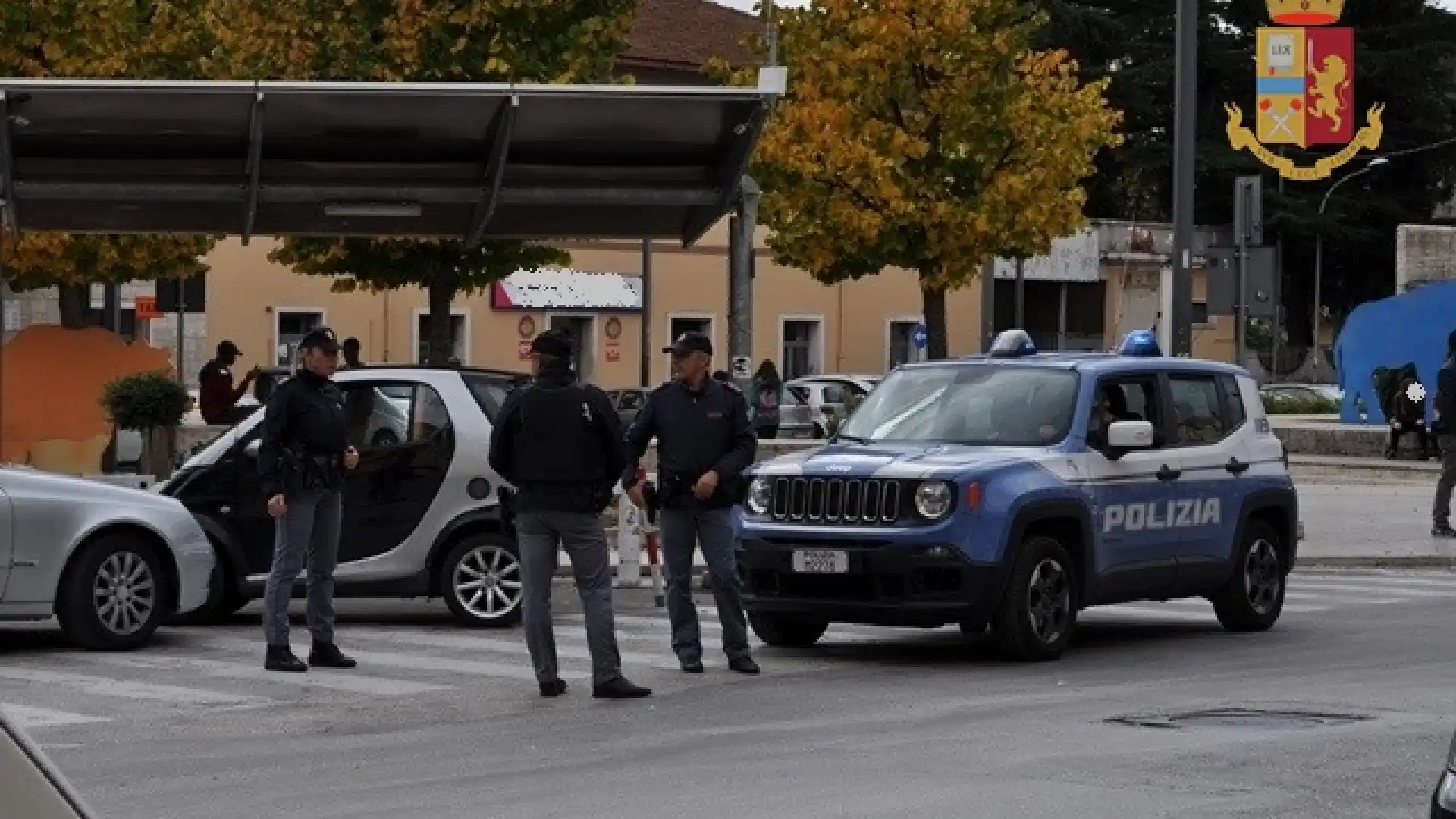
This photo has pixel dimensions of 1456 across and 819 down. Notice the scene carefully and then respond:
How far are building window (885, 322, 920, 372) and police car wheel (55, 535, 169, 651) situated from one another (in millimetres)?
56138

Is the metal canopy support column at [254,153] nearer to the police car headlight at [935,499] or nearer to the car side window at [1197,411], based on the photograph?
the police car headlight at [935,499]

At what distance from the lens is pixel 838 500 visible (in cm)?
1597

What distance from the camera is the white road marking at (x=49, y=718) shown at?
516 inches

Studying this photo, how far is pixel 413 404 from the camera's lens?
18391 mm

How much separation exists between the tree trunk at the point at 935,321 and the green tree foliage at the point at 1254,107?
3718 cm

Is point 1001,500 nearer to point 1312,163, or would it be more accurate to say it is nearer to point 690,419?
point 690,419

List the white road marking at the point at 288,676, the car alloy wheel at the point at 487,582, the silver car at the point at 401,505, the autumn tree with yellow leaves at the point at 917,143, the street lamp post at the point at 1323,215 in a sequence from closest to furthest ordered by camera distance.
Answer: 1. the white road marking at the point at 288,676
2. the silver car at the point at 401,505
3. the car alloy wheel at the point at 487,582
4. the autumn tree with yellow leaves at the point at 917,143
5. the street lamp post at the point at 1323,215

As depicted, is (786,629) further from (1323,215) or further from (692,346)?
(1323,215)

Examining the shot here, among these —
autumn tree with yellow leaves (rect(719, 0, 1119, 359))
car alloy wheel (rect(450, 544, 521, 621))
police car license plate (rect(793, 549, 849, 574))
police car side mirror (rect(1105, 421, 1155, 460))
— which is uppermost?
autumn tree with yellow leaves (rect(719, 0, 1119, 359))

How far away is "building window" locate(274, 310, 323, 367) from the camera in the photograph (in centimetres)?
6038

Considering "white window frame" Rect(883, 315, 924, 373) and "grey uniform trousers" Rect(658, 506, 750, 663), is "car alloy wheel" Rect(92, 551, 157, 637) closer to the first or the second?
"grey uniform trousers" Rect(658, 506, 750, 663)

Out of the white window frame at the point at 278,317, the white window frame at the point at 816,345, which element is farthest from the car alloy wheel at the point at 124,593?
the white window frame at the point at 816,345

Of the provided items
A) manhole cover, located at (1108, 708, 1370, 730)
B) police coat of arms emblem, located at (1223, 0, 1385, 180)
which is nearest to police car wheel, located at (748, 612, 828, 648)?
manhole cover, located at (1108, 708, 1370, 730)

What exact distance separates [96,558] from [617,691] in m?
3.75
